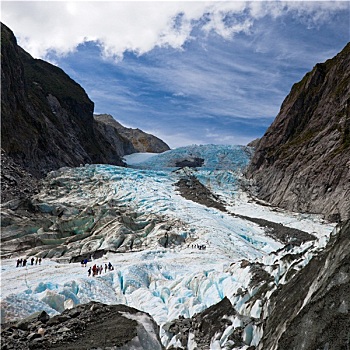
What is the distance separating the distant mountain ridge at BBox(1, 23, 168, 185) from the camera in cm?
5466

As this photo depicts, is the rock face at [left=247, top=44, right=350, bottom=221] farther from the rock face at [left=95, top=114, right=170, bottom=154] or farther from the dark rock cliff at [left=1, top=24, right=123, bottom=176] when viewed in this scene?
the rock face at [left=95, top=114, right=170, bottom=154]

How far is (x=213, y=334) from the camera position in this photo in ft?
38.1

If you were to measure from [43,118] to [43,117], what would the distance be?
1.75 feet

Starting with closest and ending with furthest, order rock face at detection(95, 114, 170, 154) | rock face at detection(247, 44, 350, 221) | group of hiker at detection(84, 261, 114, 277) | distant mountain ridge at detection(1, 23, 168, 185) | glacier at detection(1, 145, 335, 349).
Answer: glacier at detection(1, 145, 335, 349) < group of hiker at detection(84, 261, 114, 277) < rock face at detection(247, 44, 350, 221) < distant mountain ridge at detection(1, 23, 168, 185) < rock face at detection(95, 114, 170, 154)

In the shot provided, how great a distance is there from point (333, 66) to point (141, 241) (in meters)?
52.1

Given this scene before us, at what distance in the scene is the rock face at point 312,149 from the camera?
157 feet

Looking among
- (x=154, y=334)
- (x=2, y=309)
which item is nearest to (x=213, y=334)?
(x=154, y=334)

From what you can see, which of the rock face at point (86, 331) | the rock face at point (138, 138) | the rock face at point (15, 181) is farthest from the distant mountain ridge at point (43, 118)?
the rock face at point (138, 138)

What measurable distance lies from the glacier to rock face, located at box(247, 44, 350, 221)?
3777mm

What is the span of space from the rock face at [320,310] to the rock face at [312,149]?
117ft

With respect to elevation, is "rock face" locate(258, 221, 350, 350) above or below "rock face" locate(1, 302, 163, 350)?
above

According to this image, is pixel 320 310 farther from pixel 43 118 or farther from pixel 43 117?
pixel 43 117

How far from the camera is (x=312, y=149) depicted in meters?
56.0

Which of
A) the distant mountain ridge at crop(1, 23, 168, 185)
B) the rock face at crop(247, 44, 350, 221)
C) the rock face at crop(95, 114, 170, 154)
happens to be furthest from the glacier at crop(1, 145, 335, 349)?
the rock face at crop(95, 114, 170, 154)
